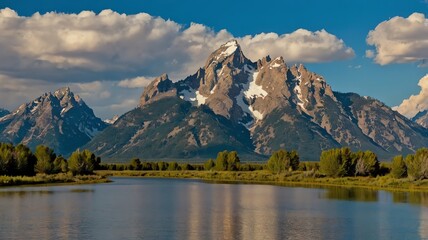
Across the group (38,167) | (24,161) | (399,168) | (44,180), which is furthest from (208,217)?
(38,167)

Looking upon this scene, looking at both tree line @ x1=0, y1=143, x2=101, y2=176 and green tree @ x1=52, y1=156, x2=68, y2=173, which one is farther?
green tree @ x1=52, y1=156, x2=68, y2=173

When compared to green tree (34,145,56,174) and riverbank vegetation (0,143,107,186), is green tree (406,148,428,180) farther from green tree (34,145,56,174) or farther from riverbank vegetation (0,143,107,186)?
green tree (34,145,56,174)

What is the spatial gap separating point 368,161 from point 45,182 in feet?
295

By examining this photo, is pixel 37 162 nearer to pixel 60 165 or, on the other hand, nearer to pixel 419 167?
pixel 60 165

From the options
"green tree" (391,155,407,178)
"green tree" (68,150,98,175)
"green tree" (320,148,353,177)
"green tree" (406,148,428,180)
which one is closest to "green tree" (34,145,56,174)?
"green tree" (68,150,98,175)

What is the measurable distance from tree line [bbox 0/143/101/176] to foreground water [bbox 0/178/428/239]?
5257 centimetres

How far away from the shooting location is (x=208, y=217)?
254 ft

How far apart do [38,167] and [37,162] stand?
1694 millimetres

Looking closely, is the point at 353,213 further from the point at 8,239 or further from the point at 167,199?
the point at 8,239

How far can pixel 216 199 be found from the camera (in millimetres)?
106312

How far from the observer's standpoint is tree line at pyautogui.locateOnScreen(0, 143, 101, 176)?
15350cm

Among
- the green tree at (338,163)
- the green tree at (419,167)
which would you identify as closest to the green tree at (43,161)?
the green tree at (338,163)

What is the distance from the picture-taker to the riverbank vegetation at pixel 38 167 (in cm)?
14741

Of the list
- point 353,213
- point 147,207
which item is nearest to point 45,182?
point 147,207
